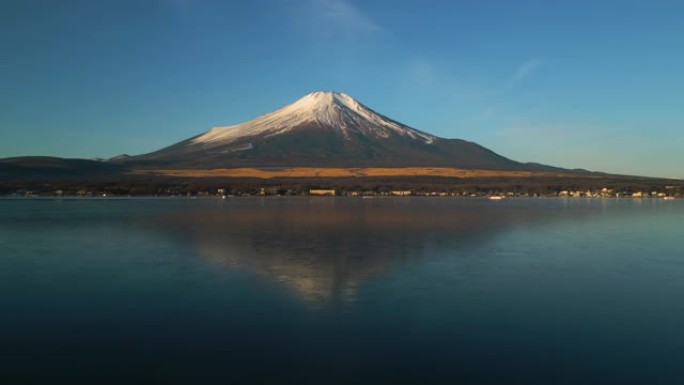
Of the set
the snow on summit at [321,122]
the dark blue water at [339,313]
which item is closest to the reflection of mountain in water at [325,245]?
the dark blue water at [339,313]

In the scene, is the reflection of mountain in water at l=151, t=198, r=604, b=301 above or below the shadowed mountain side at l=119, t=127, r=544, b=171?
below

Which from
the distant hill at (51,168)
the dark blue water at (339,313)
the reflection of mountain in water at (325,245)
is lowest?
the dark blue water at (339,313)

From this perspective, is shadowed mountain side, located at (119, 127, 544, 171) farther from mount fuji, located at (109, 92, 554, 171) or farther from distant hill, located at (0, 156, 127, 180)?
→ distant hill, located at (0, 156, 127, 180)

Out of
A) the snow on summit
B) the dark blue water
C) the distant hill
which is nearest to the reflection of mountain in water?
the dark blue water

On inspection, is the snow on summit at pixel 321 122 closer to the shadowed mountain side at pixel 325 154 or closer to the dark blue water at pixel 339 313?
the shadowed mountain side at pixel 325 154

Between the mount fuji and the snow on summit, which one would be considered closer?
the mount fuji

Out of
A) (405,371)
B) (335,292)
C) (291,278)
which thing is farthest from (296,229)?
(405,371)
